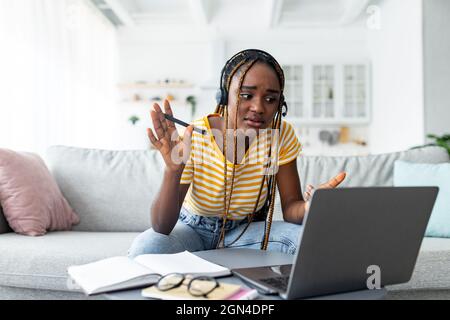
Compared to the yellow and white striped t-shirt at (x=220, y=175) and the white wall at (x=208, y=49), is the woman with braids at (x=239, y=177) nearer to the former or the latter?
the yellow and white striped t-shirt at (x=220, y=175)

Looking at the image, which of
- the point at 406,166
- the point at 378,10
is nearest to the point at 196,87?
the point at 378,10

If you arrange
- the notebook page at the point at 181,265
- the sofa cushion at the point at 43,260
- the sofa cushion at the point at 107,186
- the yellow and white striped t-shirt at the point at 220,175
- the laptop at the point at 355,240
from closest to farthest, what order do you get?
the laptop at the point at 355,240 → the notebook page at the point at 181,265 → the yellow and white striped t-shirt at the point at 220,175 → the sofa cushion at the point at 43,260 → the sofa cushion at the point at 107,186

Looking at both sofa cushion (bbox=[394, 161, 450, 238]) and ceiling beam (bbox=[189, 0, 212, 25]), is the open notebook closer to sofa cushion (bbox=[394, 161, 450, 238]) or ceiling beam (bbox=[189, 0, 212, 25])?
sofa cushion (bbox=[394, 161, 450, 238])

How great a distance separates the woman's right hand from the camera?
3.43 ft

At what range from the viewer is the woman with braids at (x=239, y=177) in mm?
1210

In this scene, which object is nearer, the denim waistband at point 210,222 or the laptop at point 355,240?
the laptop at point 355,240

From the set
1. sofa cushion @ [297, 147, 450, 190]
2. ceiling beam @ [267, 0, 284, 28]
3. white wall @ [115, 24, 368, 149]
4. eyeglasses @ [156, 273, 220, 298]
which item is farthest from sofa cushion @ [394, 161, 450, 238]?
white wall @ [115, 24, 368, 149]

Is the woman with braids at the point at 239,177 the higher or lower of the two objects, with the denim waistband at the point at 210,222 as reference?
higher

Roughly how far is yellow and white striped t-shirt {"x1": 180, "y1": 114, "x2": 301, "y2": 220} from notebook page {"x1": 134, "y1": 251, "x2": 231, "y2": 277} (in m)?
0.36

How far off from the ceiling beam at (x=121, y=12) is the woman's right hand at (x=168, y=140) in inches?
169

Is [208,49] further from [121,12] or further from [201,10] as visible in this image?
[121,12]

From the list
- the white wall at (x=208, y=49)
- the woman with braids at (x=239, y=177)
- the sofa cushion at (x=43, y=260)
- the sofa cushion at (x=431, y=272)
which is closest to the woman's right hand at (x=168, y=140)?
the woman with braids at (x=239, y=177)

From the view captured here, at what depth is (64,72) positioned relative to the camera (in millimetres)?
4367
